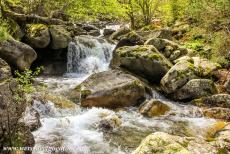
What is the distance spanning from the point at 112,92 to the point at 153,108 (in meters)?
1.95

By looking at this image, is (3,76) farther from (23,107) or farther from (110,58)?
(110,58)

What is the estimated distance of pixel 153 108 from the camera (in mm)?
15055

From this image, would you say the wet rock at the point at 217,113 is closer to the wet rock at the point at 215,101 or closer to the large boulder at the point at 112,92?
the wet rock at the point at 215,101

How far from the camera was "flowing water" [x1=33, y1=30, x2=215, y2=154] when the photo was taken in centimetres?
1104

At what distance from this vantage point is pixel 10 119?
27.3ft

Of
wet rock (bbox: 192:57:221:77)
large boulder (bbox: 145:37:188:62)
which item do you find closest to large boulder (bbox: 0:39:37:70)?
large boulder (bbox: 145:37:188:62)

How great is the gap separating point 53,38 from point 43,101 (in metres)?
8.07

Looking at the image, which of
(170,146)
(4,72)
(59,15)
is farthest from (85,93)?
(59,15)

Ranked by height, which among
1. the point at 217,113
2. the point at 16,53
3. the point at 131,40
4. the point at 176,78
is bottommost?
the point at 217,113

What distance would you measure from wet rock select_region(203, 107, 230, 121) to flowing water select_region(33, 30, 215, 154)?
13.4 inches

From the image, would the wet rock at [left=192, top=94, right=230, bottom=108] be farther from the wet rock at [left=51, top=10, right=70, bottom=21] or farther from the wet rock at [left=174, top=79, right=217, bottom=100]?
the wet rock at [left=51, top=10, right=70, bottom=21]

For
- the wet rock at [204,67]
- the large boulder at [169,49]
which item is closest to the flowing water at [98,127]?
the wet rock at [204,67]

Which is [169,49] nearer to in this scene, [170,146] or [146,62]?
[146,62]

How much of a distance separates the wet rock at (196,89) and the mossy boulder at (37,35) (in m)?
8.73
